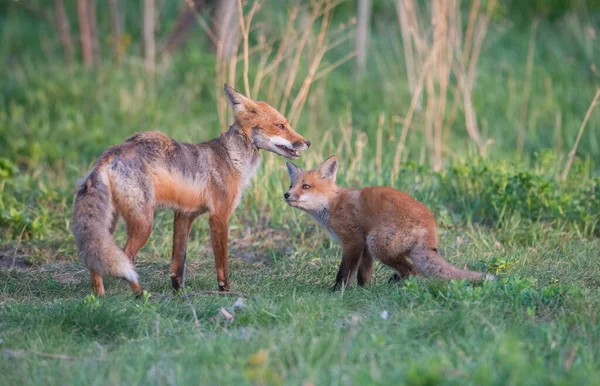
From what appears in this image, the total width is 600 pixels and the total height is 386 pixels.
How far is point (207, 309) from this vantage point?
505cm

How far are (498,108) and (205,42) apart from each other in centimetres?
574

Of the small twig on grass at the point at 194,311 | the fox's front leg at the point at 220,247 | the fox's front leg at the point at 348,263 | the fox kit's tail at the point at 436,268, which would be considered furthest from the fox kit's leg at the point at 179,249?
the fox kit's tail at the point at 436,268

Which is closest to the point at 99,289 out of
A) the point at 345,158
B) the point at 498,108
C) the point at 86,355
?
the point at 86,355

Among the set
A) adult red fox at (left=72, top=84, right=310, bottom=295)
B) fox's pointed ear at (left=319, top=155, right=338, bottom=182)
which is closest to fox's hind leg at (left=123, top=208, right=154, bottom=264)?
adult red fox at (left=72, top=84, right=310, bottom=295)

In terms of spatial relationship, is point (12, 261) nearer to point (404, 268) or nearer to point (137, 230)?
point (137, 230)

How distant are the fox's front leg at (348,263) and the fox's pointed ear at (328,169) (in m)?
0.78

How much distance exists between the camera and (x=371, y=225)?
5762 mm

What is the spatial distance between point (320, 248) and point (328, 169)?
40.8 inches

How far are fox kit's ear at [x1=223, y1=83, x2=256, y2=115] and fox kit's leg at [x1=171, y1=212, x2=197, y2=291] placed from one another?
0.96 metres

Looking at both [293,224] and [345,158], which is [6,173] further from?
[345,158]

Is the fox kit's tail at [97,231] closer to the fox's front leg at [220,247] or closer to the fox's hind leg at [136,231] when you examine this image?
the fox's hind leg at [136,231]

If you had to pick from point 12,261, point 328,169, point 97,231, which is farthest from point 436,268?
point 12,261

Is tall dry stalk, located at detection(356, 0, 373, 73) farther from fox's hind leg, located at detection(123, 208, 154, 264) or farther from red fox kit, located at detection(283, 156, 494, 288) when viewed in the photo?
fox's hind leg, located at detection(123, 208, 154, 264)

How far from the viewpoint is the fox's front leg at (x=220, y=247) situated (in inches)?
232
